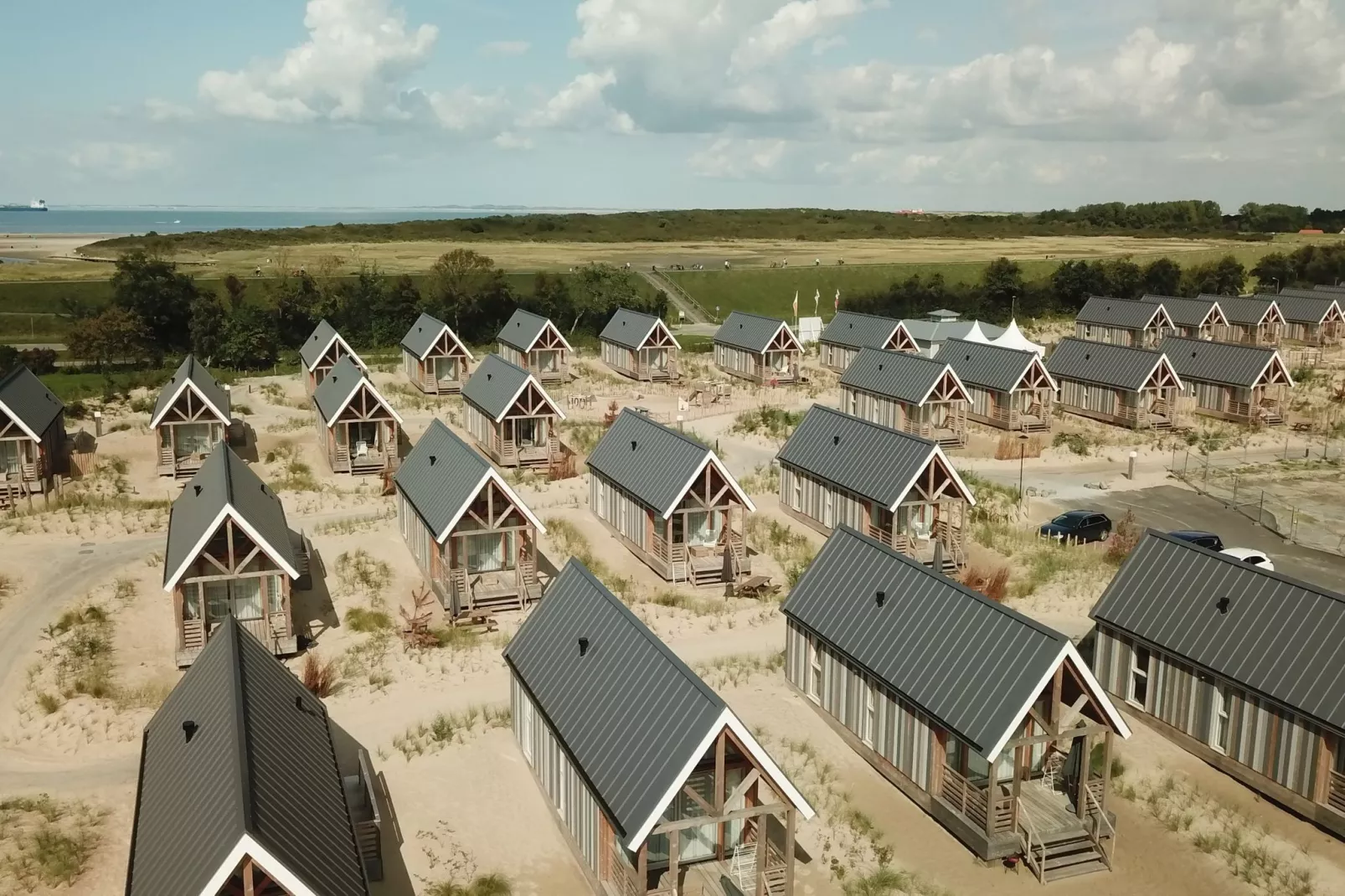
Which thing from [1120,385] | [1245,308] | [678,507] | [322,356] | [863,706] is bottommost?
[863,706]

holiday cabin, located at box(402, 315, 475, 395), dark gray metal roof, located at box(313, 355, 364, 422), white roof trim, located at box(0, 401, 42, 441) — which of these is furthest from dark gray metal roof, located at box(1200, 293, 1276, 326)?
white roof trim, located at box(0, 401, 42, 441)

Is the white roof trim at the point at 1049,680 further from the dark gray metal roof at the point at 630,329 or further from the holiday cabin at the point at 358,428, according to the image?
the dark gray metal roof at the point at 630,329

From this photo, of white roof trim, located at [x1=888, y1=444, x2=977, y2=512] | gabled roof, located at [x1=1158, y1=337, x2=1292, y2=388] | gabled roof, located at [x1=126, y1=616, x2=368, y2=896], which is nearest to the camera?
gabled roof, located at [x1=126, y1=616, x2=368, y2=896]

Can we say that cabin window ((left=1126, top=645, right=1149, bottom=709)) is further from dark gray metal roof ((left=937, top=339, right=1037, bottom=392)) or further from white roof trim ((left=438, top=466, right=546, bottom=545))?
dark gray metal roof ((left=937, top=339, right=1037, bottom=392))

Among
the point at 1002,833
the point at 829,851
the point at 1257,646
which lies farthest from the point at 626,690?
the point at 1257,646

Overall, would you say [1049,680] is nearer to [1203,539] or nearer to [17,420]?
[1203,539]

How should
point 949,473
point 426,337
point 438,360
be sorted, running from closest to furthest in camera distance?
point 949,473
point 426,337
point 438,360

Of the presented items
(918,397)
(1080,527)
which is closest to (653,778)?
(1080,527)
